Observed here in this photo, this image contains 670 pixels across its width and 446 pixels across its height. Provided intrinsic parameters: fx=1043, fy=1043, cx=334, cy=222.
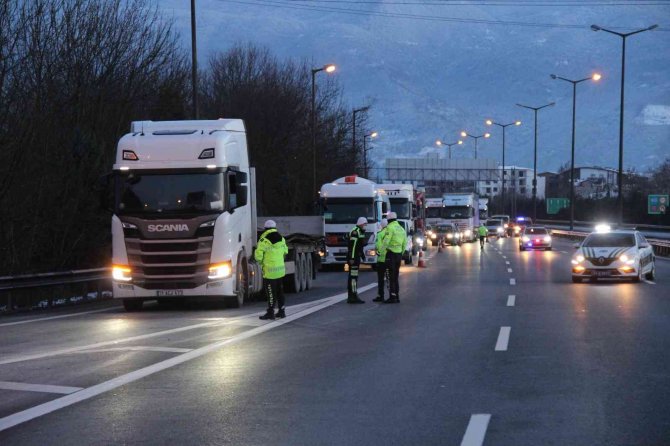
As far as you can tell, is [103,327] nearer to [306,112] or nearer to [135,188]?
[135,188]

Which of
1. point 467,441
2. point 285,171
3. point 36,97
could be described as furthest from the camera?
point 285,171

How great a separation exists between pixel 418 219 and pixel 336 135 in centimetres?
2241

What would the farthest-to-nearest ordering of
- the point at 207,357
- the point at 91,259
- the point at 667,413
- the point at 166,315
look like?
the point at 91,259 → the point at 166,315 → the point at 207,357 → the point at 667,413

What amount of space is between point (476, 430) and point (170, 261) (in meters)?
12.6

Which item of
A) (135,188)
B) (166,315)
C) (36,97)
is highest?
(36,97)

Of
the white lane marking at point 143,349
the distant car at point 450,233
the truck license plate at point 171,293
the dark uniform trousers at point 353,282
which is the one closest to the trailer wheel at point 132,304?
the truck license plate at point 171,293

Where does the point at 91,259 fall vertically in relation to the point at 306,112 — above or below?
below

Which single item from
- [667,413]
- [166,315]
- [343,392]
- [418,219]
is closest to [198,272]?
[166,315]

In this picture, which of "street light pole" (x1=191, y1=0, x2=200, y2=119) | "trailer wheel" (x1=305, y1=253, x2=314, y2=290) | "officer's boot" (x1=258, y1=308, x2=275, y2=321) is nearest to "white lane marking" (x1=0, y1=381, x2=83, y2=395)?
"officer's boot" (x1=258, y1=308, x2=275, y2=321)

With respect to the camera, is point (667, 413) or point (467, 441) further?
point (667, 413)

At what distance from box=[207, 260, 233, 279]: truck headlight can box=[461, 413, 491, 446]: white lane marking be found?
11740 mm

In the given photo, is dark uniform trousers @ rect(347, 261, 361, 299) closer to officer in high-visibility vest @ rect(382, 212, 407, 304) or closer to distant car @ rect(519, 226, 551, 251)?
officer in high-visibility vest @ rect(382, 212, 407, 304)

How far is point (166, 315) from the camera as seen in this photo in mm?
19516

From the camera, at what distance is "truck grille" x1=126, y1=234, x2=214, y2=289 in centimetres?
1956
